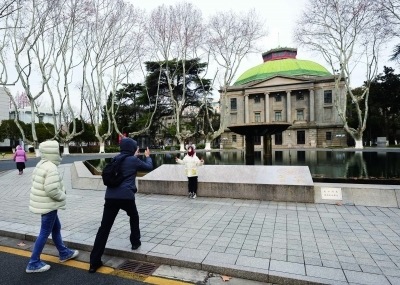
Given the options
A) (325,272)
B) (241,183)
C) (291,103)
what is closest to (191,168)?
(241,183)

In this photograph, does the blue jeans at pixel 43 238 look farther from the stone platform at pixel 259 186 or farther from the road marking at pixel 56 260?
the stone platform at pixel 259 186

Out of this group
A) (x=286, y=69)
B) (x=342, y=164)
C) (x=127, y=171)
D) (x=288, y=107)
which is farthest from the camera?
(x=286, y=69)

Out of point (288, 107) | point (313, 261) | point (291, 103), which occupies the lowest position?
point (313, 261)

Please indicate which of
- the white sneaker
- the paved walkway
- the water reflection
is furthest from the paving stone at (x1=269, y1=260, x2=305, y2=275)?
the water reflection

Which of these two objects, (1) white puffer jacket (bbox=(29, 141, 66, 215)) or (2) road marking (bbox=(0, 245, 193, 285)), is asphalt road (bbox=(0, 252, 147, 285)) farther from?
(1) white puffer jacket (bbox=(29, 141, 66, 215))

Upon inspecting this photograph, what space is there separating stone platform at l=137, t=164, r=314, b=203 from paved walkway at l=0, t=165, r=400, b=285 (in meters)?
0.33

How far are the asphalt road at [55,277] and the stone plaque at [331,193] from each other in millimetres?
5274

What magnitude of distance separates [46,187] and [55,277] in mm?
1205

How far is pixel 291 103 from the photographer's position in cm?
5153

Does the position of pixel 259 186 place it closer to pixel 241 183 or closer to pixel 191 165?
pixel 241 183

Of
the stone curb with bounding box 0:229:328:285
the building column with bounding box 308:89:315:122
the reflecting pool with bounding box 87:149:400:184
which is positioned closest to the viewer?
the stone curb with bounding box 0:229:328:285

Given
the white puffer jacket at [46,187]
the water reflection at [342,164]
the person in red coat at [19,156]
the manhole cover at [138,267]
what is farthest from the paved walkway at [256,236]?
the person in red coat at [19,156]

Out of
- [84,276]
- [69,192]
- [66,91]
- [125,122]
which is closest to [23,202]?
[69,192]

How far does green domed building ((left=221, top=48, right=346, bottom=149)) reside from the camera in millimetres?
48156
